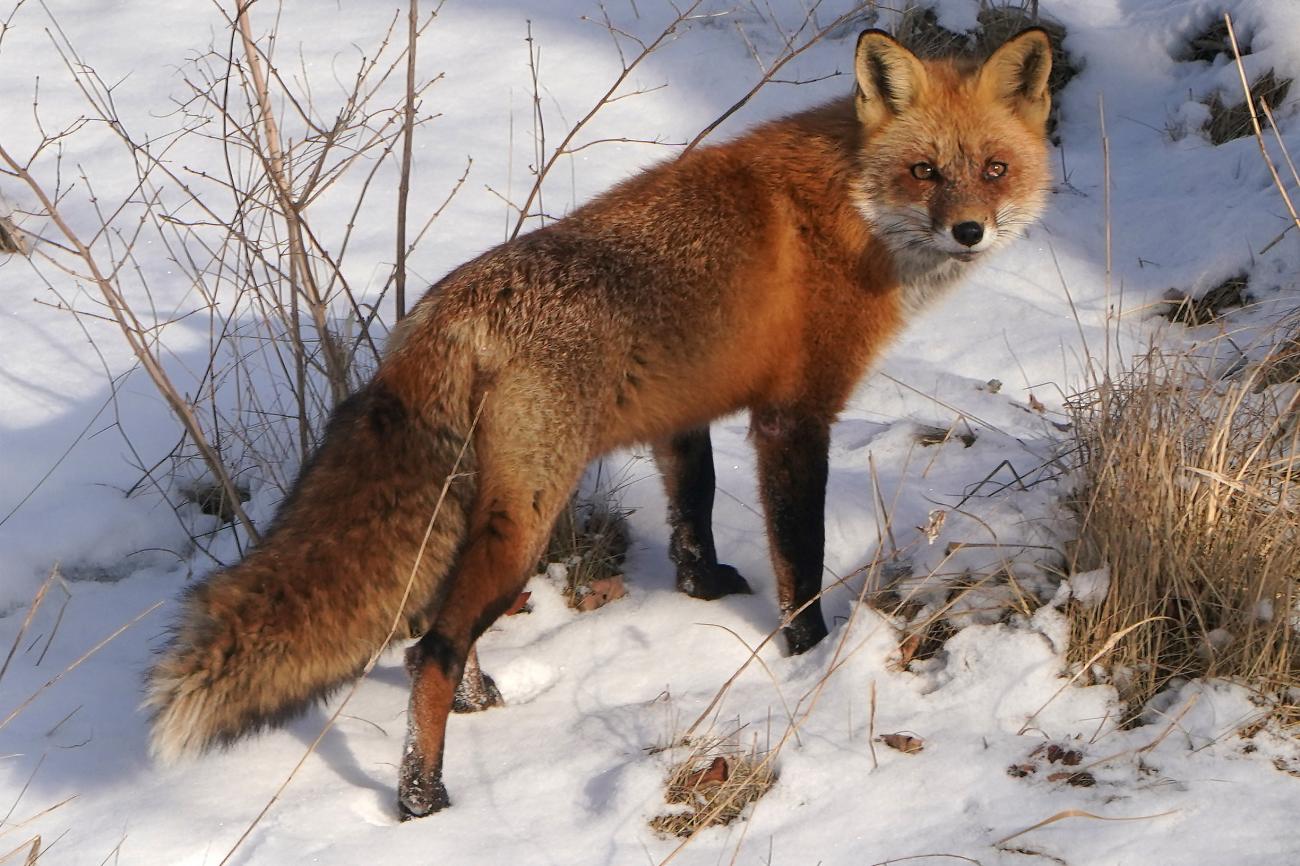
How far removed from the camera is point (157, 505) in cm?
423

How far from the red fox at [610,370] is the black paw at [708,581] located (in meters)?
0.38

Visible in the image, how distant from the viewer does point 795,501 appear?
3.38m

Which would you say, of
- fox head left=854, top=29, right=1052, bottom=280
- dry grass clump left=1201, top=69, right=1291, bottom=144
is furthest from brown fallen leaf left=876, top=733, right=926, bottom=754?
dry grass clump left=1201, top=69, right=1291, bottom=144

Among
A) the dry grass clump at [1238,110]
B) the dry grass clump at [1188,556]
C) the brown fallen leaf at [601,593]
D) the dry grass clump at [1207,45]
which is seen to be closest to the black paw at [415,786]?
the brown fallen leaf at [601,593]

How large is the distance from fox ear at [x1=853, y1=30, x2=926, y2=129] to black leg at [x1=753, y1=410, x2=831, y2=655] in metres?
0.90

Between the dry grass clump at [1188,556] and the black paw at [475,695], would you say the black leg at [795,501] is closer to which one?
the dry grass clump at [1188,556]

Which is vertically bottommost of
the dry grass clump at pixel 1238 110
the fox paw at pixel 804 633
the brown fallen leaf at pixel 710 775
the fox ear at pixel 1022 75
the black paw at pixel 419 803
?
the fox paw at pixel 804 633

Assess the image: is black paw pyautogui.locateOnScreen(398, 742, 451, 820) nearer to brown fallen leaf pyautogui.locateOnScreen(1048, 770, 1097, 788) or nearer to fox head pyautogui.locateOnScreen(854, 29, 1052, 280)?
brown fallen leaf pyautogui.locateOnScreen(1048, 770, 1097, 788)

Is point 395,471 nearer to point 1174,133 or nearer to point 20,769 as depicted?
point 20,769

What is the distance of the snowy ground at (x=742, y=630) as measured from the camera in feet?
8.64

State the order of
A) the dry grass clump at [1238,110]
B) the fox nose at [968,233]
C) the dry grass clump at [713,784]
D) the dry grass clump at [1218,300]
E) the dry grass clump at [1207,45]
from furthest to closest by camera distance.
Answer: the dry grass clump at [1207,45] < the dry grass clump at [1238,110] < the dry grass clump at [1218,300] < the fox nose at [968,233] < the dry grass clump at [713,784]

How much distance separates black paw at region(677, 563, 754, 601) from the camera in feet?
12.4

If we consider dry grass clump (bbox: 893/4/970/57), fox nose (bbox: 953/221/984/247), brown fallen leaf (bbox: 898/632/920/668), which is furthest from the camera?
dry grass clump (bbox: 893/4/970/57)

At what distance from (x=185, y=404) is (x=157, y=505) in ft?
2.20
